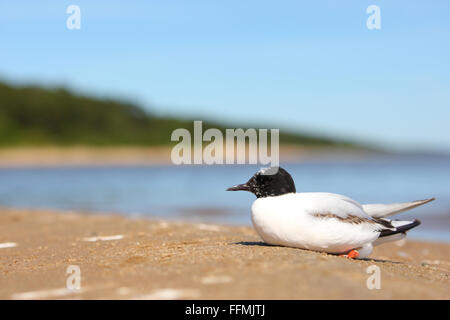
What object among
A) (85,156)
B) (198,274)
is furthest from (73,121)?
(198,274)

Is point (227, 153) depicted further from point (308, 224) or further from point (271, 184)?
point (308, 224)

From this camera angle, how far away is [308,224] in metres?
5.36

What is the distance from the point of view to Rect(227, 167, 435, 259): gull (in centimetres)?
538

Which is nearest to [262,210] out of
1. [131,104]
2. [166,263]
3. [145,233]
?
[166,263]

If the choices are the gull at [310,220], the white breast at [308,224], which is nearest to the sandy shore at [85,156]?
the gull at [310,220]

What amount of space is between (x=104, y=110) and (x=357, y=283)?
349 feet

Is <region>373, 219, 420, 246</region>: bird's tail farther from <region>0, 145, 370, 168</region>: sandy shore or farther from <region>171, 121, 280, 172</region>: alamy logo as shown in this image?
<region>171, 121, 280, 172</region>: alamy logo

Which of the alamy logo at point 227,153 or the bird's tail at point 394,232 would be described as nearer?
the bird's tail at point 394,232

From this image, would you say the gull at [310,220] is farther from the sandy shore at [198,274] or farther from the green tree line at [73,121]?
the green tree line at [73,121]

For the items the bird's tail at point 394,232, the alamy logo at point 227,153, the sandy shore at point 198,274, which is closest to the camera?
the sandy shore at point 198,274

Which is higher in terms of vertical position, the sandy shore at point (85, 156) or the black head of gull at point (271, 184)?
the black head of gull at point (271, 184)

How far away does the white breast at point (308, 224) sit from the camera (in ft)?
17.6

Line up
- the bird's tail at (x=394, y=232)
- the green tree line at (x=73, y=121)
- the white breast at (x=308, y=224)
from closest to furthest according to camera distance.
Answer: the white breast at (x=308, y=224) → the bird's tail at (x=394, y=232) → the green tree line at (x=73, y=121)
